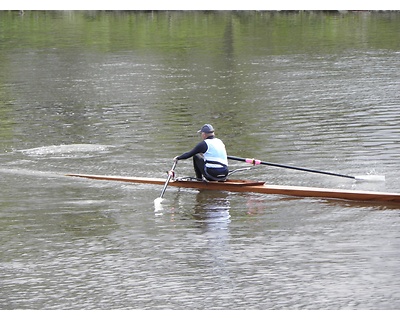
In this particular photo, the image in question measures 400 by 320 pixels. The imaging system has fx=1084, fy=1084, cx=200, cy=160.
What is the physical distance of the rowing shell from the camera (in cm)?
2283

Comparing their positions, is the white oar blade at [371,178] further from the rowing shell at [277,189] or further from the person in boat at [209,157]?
the person in boat at [209,157]

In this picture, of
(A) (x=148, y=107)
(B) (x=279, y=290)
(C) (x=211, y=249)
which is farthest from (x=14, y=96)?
(B) (x=279, y=290)

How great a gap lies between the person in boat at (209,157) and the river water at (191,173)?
1.59ft

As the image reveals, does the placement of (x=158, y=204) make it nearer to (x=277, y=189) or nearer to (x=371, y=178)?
(x=277, y=189)

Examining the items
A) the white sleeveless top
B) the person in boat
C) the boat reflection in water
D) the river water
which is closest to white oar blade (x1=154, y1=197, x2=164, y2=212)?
the river water

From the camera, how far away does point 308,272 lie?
707 inches

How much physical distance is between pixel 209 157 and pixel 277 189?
1707 millimetres

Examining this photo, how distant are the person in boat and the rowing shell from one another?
0.67 ft

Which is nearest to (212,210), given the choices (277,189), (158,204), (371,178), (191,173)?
(158,204)

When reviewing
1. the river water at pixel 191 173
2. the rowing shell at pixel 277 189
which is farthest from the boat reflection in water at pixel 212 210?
the rowing shell at pixel 277 189

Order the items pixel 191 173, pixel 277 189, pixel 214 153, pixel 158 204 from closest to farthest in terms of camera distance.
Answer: pixel 158 204
pixel 277 189
pixel 214 153
pixel 191 173

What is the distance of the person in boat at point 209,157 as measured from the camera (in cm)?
2428

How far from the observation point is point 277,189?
2386cm
